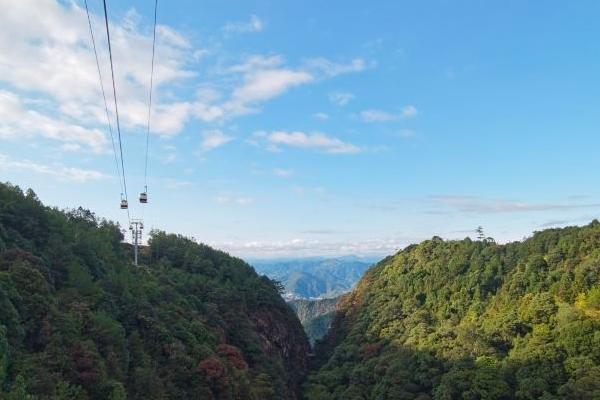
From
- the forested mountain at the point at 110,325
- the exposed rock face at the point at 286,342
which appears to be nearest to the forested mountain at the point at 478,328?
the exposed rock face at the point at 286,342

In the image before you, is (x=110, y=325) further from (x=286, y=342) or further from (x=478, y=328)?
(x=478, y=328)

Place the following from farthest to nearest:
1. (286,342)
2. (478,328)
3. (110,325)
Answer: (286,342)
(478,328)
(110,325)

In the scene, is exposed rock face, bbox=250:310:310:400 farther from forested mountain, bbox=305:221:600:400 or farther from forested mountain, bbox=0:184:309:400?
forested mountain, bbox=305:221:600:400

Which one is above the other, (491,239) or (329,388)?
(491,239)

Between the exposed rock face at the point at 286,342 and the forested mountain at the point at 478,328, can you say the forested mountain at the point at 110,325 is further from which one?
the forested mountain at the point at 478,328

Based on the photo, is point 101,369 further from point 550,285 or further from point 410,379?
point 550,285

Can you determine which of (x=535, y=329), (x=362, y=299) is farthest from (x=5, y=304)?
(x=362, y=299)

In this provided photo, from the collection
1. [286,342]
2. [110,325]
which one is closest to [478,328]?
[286,342]
